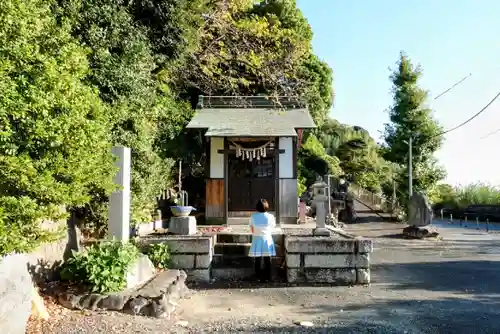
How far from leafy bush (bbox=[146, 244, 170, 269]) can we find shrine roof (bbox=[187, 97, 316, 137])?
6.14 metres

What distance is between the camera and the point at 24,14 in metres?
5.15

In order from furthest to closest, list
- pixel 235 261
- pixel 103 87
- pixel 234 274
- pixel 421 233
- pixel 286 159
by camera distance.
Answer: pixel 421 233
pixel 286 159
pixel 235 261
pixel 234 274
pixel 103 87

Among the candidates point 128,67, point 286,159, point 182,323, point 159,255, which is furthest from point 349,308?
point 286,159

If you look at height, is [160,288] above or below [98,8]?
below

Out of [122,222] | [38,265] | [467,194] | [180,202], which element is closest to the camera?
[38,265]

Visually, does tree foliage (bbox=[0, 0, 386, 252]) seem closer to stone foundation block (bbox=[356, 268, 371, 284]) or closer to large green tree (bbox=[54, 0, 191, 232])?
large green tree (bbox=[54, 0, 191, 232])

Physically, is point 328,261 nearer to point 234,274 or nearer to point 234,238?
point 234,274

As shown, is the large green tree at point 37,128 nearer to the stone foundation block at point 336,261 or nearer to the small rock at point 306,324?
the small rock at point 306,324

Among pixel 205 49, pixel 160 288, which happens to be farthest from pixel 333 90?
pixel 160 288

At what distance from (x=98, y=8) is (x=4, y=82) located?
4.99m

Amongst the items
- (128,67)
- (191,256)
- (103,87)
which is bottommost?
(191,256)

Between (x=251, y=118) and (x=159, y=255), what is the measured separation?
825cm

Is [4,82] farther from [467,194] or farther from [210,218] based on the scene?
[467,194]

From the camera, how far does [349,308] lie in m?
6.98
